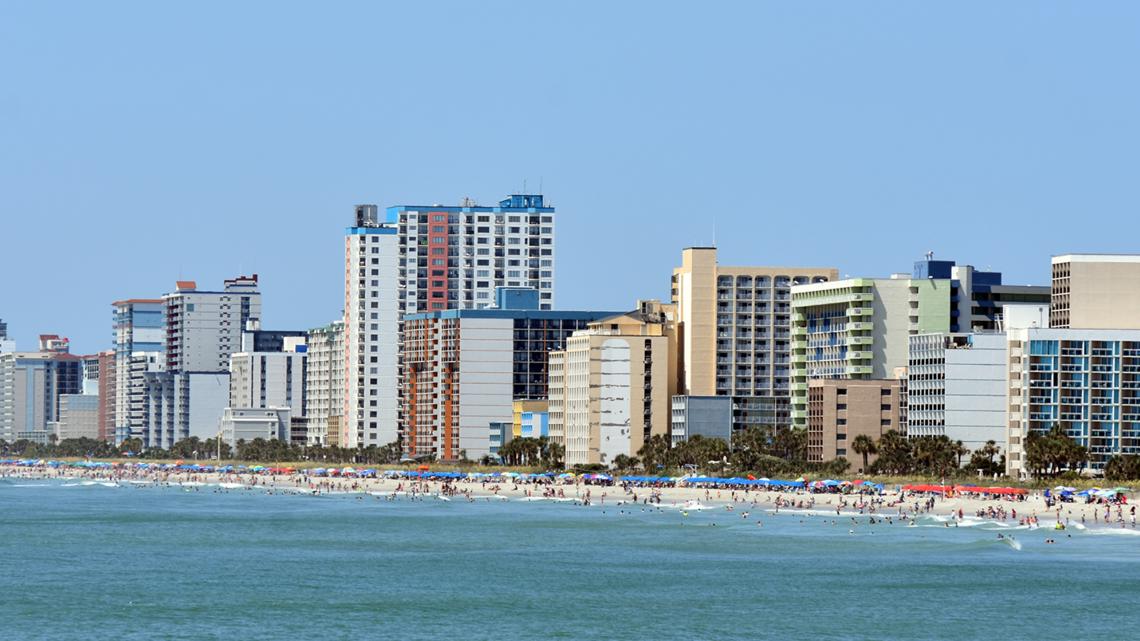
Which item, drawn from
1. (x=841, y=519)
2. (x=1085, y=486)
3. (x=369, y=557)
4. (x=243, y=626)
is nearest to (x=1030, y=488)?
(x=1085, y=486)

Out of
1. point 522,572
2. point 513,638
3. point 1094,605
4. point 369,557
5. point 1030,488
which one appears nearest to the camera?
point 513,638

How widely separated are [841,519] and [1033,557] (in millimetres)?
43402

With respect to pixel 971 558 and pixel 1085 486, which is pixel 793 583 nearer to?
pixel 971 558

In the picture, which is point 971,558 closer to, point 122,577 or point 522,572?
point 522,572

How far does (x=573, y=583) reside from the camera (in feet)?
431

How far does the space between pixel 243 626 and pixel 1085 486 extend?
107514mm

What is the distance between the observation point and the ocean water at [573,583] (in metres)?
110

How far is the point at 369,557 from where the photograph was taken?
151 metres

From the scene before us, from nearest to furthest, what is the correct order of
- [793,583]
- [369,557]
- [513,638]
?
1. [513,638]
2. [793,583]
3. [369,557]

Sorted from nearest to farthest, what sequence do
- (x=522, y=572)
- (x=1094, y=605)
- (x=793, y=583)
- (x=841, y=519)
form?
1. (x=1094, y=605)
2. (x=793, y=583)
3. (x=522, y=572)
4. (x=841, y=519)

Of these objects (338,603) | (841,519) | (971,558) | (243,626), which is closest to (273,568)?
(338,603)

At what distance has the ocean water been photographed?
4313 inches

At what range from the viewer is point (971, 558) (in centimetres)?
14462

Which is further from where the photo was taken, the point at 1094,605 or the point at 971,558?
the point at 971,558
